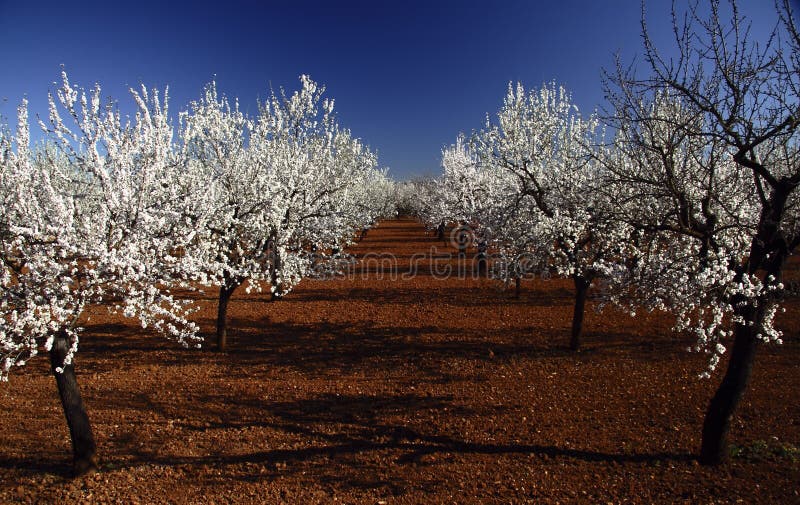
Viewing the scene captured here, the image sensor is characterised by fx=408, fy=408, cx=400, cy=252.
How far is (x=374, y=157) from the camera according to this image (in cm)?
2259

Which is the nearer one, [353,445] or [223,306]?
[353,445]

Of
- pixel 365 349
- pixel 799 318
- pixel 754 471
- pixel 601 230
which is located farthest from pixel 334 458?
pixel 799 318

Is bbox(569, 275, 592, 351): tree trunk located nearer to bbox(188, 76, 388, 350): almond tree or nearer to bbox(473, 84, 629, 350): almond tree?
bbox(473, 84, 629, 350): almond tree

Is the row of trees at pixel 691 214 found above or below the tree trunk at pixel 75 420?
above

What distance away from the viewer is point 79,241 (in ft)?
16.9

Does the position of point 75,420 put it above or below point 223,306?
below

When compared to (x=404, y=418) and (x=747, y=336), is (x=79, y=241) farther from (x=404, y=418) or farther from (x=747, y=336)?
(x=747, y=336)

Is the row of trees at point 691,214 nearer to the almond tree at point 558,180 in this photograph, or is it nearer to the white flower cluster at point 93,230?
the almond tree at point 558,180

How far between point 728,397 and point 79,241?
8.88m

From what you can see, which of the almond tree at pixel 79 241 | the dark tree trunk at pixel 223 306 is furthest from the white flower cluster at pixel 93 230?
the dark tree trunk at pixel 223 306

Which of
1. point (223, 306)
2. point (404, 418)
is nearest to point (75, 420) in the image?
point (404, 418)

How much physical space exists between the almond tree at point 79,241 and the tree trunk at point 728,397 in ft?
24.6

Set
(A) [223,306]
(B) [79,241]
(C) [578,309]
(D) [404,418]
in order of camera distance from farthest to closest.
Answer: (A) [223,306]
(C) [578,309]
(D) [404,418]
(B) [79,241]

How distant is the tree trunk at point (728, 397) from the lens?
5578 mm
